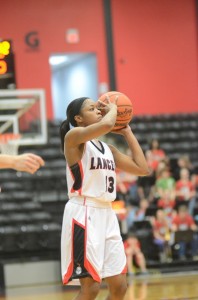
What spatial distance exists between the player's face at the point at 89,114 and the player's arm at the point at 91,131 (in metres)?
0.13

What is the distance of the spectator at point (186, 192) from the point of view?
545 inches

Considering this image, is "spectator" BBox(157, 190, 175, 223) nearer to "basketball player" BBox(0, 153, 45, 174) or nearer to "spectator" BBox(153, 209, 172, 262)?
"spectator" BBox(153, 209, 172, 262)

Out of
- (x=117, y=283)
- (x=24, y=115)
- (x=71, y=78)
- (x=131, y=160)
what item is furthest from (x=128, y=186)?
(x=117, y=283)

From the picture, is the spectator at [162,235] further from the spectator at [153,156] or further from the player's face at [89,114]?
the player's face at [89,114]

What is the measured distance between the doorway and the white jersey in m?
14.0

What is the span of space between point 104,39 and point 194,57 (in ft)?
8.11

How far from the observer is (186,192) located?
14.0 metres

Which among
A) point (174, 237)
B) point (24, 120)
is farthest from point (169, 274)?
point (24, 120)

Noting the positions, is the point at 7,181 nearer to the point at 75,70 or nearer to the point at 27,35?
the point at 27,35

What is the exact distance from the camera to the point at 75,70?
2117cm

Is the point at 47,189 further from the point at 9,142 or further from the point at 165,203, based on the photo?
the point at 9,142

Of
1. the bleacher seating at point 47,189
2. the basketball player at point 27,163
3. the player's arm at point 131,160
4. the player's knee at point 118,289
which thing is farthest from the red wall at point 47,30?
the basketball player at point 27,163

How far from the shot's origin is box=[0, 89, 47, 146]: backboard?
38.3 ft

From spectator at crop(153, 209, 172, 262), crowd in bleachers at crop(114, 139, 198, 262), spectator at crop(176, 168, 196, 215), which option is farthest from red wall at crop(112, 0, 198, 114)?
spectator at crop(153, 209, 172, 262)
